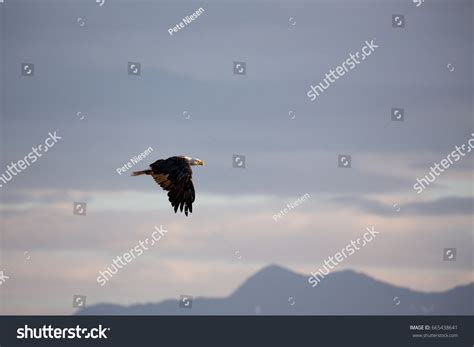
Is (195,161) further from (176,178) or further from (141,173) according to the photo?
(176,178)

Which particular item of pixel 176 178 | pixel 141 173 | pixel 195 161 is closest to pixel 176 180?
pixel 176 178

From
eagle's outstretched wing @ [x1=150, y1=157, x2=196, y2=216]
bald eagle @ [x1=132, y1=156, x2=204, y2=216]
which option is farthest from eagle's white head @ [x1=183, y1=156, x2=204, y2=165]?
eagle's outstretched wing @ [x1=150, y1=157, x2=196, y2=216]

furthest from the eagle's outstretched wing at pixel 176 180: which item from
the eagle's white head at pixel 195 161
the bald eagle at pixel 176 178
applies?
the eagle's white head at pixel 195 161

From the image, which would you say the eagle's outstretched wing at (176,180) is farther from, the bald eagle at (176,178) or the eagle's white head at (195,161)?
the eagle's white head at (195,161)

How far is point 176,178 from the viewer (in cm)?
5025

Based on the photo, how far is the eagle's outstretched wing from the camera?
1957 inches

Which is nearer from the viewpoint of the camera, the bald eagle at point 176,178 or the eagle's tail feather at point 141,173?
the bald eagle at point 176,178

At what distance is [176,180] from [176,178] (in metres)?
0.11

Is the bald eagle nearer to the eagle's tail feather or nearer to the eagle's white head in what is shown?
the eagle's tail feather

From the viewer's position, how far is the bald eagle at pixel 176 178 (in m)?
49.8

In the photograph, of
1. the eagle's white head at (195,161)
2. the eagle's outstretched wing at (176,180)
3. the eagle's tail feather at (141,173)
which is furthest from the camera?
the eagle's white head at (195,161)

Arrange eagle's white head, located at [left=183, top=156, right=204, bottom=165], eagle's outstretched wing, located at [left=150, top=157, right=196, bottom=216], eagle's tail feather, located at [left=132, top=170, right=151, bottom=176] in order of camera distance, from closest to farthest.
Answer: eagle's outstretched wing, located at [left=150, top=157, right=196, bottom=216], eagle's tail feather, located at [left=132, top=170, right=151, bottom=176], eagle's white head, located at [left=183, top=156, right=204, bottom=165]
